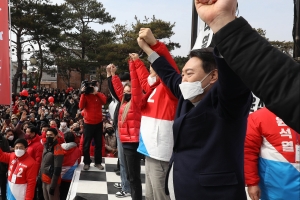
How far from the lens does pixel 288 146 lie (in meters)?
2.08

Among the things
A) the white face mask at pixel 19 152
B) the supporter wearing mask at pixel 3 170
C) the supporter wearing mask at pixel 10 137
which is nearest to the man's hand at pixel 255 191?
the white face mask at pixel 19 152

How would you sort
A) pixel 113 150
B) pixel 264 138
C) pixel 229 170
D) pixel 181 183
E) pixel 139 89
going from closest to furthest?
pixel 229 170 → pixel 181 183 → pixel 264 138 → pixel 139 89 → pixel 113 150

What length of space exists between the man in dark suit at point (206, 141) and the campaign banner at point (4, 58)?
5597mm

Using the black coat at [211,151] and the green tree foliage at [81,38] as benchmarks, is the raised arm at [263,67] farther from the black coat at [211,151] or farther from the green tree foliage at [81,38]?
the green tree foliage at [81,38]

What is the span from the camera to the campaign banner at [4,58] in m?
6.36

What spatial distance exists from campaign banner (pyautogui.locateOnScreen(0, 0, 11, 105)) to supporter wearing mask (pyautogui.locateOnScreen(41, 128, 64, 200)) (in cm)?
251

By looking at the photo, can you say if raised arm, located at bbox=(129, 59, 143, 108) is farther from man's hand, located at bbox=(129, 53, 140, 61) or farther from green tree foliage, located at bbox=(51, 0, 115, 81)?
green tree foliage, located at bbox=(51, 0, 115, 81)

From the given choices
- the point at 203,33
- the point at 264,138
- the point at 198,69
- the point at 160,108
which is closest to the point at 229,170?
the point at 198,69

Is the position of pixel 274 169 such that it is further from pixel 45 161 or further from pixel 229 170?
pixel 45 161

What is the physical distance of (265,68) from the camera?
Result: 28.1 inches

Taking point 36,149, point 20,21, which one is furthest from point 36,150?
point 20,21

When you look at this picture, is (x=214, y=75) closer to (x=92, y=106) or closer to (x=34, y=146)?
(x=92, y=106)

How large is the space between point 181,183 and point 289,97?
2.96 ft

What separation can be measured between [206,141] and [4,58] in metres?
5.95
